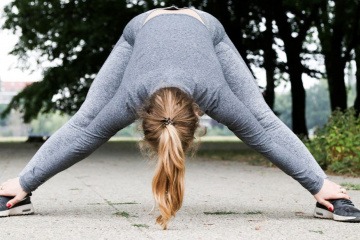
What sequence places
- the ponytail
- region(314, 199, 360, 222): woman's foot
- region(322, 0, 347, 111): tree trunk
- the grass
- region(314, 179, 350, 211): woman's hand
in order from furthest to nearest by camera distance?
region(322, 0, 347, 111): tree trunk → the grass → region(314, 179, 350, 211): woman's hand → region(314, 199, 360, 222): woman's foot → the ponytail

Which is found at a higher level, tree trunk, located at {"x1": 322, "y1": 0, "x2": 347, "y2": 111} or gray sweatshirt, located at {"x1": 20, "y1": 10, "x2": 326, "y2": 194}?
gray sweatshirt, located at {"x1": 20, "y1": 10, "x2": 326, "y2": 194}

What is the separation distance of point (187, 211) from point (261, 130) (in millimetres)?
1077

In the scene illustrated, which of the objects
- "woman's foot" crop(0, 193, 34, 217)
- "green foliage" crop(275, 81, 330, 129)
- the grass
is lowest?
"green foliage" crop(275, 81, 330, 129)

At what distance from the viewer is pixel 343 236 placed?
459 centimetres

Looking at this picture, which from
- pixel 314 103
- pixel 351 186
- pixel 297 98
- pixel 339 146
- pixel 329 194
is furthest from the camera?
pixel 314 103

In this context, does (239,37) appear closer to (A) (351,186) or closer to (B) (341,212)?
(A) (351,186)

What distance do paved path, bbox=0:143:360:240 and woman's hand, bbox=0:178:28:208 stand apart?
0.46 ft

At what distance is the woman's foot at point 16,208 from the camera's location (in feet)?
17.9

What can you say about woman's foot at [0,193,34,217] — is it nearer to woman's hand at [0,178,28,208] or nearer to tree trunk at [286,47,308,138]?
woman's hand at [0,178,28,208]

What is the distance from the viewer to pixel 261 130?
5184mm

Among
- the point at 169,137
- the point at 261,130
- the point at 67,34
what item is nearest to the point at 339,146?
the point at 261,130

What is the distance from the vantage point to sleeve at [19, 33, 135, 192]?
523 cm

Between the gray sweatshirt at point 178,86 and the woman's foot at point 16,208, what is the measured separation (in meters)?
0.14

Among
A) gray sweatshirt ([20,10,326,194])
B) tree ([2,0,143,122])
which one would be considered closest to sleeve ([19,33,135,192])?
gray sweatshirt ([20,10,326,194])
